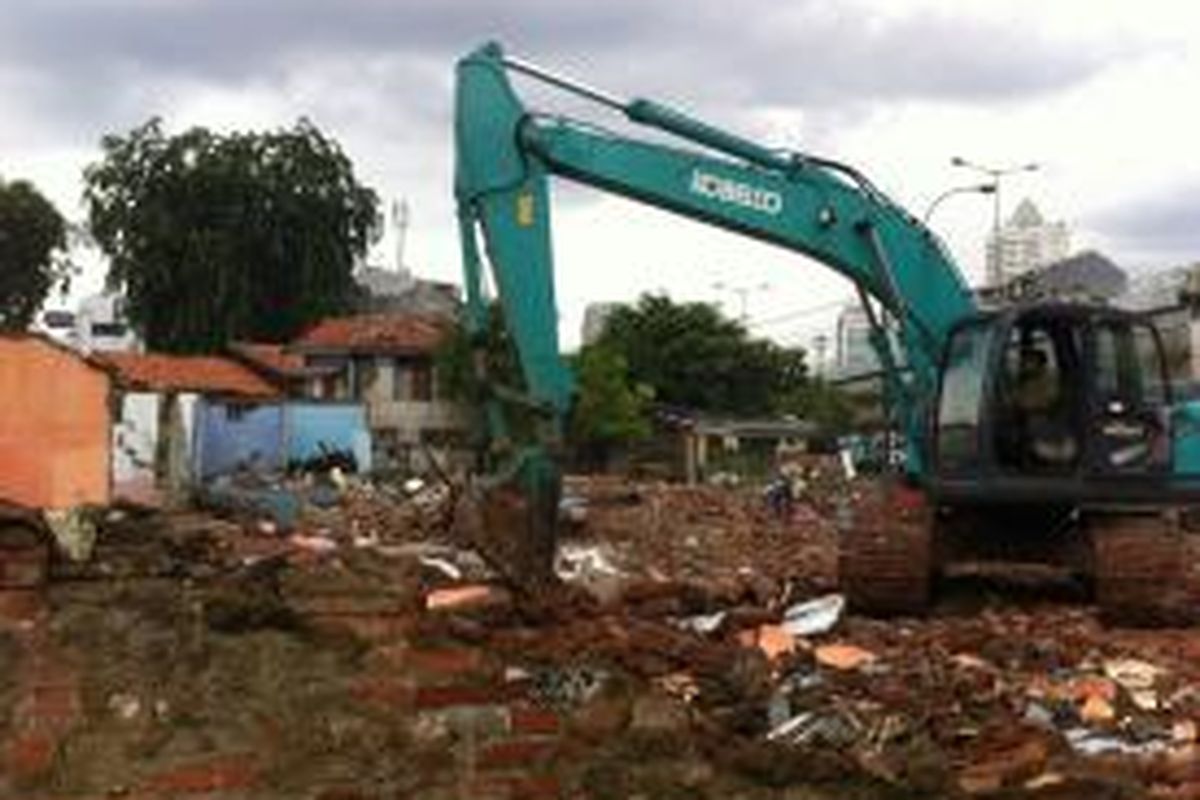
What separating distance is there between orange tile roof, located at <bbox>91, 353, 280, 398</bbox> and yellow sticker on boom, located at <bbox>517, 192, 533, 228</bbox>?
35212mm

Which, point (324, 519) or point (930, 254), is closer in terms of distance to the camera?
Answer: point (930, 254)

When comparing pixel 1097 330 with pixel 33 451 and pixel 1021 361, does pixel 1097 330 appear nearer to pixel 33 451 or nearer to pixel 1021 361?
pixel 1021 361

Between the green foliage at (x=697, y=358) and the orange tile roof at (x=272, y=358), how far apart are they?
10.6m

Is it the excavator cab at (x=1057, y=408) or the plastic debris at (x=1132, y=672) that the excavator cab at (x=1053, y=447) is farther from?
the plastic debris at (x=1132, y=672)

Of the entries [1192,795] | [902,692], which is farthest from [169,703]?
[902,692]

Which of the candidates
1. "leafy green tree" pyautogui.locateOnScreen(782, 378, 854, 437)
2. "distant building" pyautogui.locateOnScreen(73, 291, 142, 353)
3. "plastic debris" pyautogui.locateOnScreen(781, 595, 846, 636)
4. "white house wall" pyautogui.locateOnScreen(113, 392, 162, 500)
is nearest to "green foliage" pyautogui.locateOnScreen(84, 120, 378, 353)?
"distant building" pyautogui.locateOnScreen(73, 291, 142, 353)

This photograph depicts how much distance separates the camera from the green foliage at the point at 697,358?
7331cm

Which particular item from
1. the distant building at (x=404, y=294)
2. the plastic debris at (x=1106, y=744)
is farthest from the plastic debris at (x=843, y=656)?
the distant building at (x=404, y=294)

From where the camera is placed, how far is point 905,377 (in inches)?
671

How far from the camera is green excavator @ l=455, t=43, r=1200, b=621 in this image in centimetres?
1473

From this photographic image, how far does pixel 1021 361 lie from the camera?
49.6 feet

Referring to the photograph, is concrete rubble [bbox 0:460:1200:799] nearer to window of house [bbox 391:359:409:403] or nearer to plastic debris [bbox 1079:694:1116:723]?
plastic debris [bbox 1079:694:1116:723]

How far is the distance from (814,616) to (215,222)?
205 ft

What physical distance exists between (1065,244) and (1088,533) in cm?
4750
